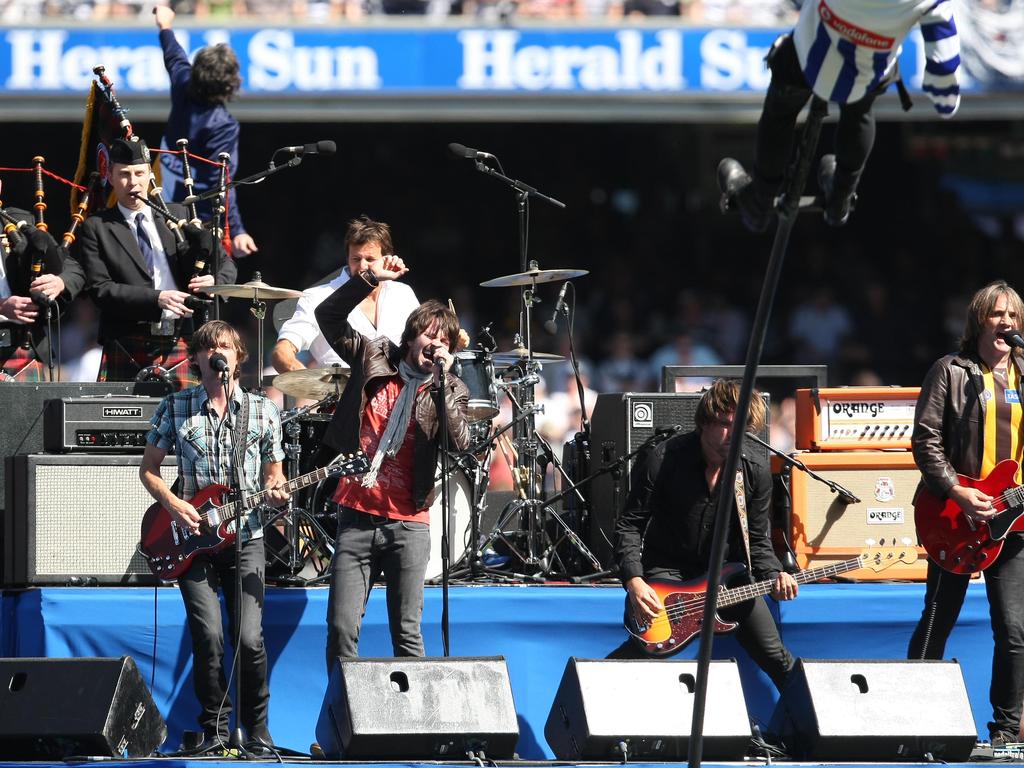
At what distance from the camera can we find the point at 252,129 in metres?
16.1

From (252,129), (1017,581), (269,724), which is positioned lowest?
(269,724)

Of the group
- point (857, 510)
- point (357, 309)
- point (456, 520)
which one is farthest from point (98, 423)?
point (857, 510)

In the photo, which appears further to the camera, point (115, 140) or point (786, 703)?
point (115, 140)

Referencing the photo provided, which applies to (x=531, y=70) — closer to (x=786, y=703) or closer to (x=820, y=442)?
(x=820, y=442)

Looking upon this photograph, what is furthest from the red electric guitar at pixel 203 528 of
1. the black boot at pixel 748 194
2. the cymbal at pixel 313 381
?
the black boot at pixel 748 194

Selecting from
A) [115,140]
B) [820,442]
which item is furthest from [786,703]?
[115,140]

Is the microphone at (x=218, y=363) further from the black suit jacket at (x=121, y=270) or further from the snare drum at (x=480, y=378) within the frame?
the snare drum at (x=480, y=378)

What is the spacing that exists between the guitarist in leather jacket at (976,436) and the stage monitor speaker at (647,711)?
1.09 metres

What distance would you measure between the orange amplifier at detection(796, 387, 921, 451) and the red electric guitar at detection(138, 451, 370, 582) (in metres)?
2.47

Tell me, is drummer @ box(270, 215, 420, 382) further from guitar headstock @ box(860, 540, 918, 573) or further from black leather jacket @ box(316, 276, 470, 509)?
guitar headstock @ box(860, 540, 918, 573)

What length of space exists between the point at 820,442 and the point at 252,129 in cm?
982

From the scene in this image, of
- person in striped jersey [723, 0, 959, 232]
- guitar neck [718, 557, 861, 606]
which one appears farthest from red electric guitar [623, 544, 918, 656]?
person in striped jersey [723, 0, 959, 232]

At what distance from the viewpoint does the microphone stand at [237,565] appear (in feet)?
21.0

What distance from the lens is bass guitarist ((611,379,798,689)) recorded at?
272 inches
